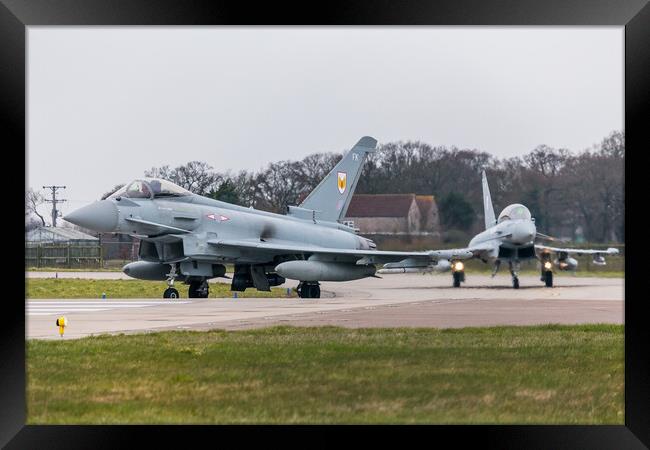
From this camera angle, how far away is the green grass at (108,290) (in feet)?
68.1

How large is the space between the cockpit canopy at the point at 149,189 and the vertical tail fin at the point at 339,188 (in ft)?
13.6

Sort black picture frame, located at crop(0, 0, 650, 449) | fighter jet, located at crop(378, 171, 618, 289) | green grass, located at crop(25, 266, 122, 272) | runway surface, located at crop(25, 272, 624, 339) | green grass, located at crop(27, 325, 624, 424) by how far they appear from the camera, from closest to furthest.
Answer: black picture frame, located at crop(0, 0, 650, 449) → green grass, located at crop(27, 325, 624, 424) → runway surface, located at crop(25, 272, 624, 339) → fighter jet, located at crop(378, 171, 618, 289) → green grass, located at crop(25, 266, 122, 272)

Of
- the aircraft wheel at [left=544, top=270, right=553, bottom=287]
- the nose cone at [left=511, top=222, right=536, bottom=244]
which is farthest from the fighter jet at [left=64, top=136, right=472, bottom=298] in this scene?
the aircraft wheel at [left=544, top=270, right=553, bottom=287]

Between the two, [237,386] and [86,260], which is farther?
[86,260]

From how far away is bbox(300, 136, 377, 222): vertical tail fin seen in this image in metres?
23.9

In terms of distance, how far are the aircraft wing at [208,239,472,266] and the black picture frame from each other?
1483 centimetres

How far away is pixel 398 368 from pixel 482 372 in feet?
2.18

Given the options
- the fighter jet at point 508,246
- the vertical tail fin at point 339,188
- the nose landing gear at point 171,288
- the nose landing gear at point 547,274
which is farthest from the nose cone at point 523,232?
the nose landing gear at point 171,288

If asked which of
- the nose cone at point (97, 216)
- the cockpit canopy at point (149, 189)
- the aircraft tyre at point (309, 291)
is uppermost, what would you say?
the cockpit canopy at point (149, 189)

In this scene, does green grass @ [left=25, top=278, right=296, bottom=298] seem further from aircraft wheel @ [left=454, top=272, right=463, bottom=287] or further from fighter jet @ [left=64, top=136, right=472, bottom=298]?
aircraft wheel @ [left=454, top=272, right=463, bottom=287]

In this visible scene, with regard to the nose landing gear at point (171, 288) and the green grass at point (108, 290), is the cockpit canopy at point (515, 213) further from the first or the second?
the nose landing gear at point (171, 288)
